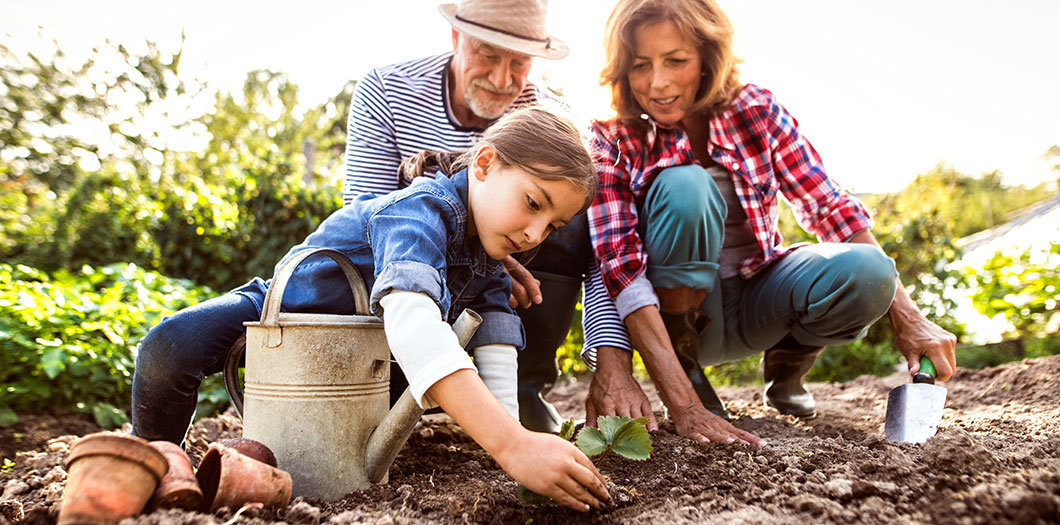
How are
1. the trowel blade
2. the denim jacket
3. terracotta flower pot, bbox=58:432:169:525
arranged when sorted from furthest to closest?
the trowel blade
the denim jacket
terracotta flower pot, bbox=58:432:169:525

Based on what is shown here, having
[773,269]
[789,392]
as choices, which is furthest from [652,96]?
[789,392]

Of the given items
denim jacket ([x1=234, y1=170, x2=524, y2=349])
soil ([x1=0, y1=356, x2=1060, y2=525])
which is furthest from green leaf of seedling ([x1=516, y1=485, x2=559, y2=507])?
denim jacket ([x1=234, y1=170, x2=524, y2=349])

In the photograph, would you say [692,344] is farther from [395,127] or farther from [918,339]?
[395,127]

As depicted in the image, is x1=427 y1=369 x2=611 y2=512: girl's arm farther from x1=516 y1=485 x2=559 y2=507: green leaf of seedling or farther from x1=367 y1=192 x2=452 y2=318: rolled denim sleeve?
x1=367 y1=192 x2=452 y2=318: rolled denim sleeve

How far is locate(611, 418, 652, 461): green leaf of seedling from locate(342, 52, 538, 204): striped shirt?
1.35 metres

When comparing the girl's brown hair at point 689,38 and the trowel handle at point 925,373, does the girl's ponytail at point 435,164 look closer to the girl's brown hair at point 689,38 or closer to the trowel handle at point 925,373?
the girl's brown hair at point 689,38

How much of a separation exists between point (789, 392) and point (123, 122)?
39.2 ft

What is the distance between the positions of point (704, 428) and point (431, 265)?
93cm

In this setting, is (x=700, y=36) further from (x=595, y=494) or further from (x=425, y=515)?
→ (x=425, y=515)

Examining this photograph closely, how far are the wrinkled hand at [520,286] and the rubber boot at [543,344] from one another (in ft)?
0.75

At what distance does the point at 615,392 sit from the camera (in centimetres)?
211

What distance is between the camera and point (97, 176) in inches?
215

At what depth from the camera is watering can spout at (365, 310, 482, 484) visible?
1477mm

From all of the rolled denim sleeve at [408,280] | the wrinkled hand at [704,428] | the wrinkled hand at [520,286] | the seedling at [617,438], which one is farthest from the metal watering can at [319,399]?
the wrinkled hand at [704,428]
